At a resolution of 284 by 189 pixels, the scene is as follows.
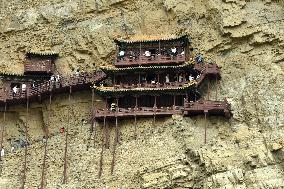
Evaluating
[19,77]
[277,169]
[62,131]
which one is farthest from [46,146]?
[277,169]

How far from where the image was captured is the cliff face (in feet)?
149

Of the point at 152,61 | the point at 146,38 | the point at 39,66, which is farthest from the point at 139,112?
the point at 39,66

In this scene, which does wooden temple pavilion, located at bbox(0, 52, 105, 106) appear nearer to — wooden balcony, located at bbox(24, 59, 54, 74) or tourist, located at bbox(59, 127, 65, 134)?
wooden balcony, located at bbox(24, 59, 54, 74)

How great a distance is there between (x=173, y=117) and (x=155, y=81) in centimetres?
629

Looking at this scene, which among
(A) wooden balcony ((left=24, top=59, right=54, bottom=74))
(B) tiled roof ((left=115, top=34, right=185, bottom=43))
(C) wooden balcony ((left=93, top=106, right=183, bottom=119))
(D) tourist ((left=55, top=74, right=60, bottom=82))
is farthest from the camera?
(A) wooden balcony ((left=24, top=59, right=54, bottom=74))

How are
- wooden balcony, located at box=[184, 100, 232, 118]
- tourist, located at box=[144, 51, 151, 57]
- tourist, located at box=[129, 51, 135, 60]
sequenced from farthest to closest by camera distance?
1. tourist, located at box=[144, 51, 151, 57]
2. tourist, located at box=[129, 51, 135, 60]
3. wooden balcony, located at box=[184, 100, 232, 118]

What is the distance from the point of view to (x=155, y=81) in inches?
2231

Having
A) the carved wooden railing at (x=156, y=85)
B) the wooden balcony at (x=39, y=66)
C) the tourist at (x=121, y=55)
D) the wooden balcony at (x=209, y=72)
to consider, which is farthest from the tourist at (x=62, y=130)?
the wooden balcony at (x=209, y=72)

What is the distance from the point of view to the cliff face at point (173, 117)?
45438mm

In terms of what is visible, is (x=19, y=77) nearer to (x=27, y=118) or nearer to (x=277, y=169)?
(x=27, y=118)

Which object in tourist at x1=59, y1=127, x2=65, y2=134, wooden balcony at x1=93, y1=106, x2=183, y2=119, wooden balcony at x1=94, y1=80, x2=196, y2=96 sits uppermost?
wooden balcony at x1=94, y1=80, x2=196, y2=96

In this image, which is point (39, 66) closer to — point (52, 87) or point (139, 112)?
point (52, 87)

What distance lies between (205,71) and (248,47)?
5.26m

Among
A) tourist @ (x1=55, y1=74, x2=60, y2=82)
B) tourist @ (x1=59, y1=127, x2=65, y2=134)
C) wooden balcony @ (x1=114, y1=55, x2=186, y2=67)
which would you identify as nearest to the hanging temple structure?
wooden balcony @ (x1=114, y1=55, x2=186, y2=67)
